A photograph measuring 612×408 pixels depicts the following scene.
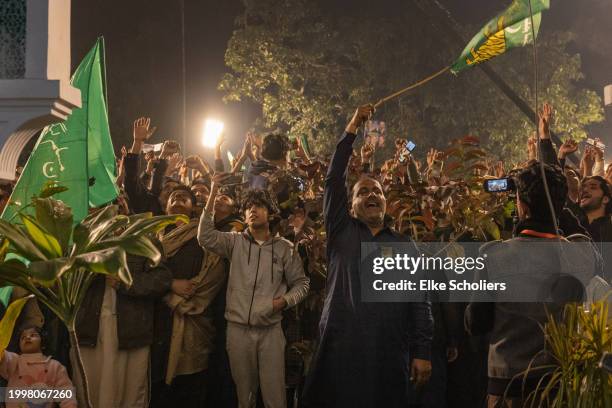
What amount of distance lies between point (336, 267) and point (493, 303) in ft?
3.13

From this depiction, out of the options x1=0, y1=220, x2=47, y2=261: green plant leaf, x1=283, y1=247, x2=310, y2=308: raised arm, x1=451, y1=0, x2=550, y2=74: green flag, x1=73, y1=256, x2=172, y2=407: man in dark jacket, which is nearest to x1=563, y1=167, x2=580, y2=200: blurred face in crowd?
x1=451, y1=0, x2=550, y2=74: green flag

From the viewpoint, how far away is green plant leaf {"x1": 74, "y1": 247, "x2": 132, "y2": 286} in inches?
149

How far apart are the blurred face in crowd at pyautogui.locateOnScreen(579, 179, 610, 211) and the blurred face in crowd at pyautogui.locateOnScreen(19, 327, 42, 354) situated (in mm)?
3716

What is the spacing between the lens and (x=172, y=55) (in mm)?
23484

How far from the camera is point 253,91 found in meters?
22.1

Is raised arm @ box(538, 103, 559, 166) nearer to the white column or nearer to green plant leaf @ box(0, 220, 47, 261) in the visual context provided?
the white column

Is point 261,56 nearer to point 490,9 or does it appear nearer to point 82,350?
point 490,9

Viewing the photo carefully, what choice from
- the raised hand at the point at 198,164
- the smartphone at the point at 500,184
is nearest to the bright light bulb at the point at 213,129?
the raised hand at the point at 198,164

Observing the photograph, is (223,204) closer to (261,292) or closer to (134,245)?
(261,292)

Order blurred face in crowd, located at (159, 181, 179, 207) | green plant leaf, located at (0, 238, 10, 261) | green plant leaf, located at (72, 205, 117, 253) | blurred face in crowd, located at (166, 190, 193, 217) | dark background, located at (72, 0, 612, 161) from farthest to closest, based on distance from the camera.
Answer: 1. dark background, located at (72, 0, 612, 161)
2. blurred face in crowd, located at (159, 181, 179, 207)
3. blurred face in crowd, located at (166, 190, 193, 217)
4. green plant leaf, located at (0, 238, 10, 261)
5. green plant leaf, located at (72, 205, 117, 253)

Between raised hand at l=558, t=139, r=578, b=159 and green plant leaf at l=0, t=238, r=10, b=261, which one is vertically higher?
raised hand at l=558, t=139, r=578, b=159

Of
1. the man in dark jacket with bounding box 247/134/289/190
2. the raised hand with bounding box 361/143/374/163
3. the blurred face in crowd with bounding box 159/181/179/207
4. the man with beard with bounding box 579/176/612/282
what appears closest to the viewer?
the man with beard with bounding box 579/176/612/282

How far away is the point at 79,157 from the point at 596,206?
136 inches

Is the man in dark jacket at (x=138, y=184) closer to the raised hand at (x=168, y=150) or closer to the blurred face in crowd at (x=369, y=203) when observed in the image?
the raised hand at (x=168, y=150)
